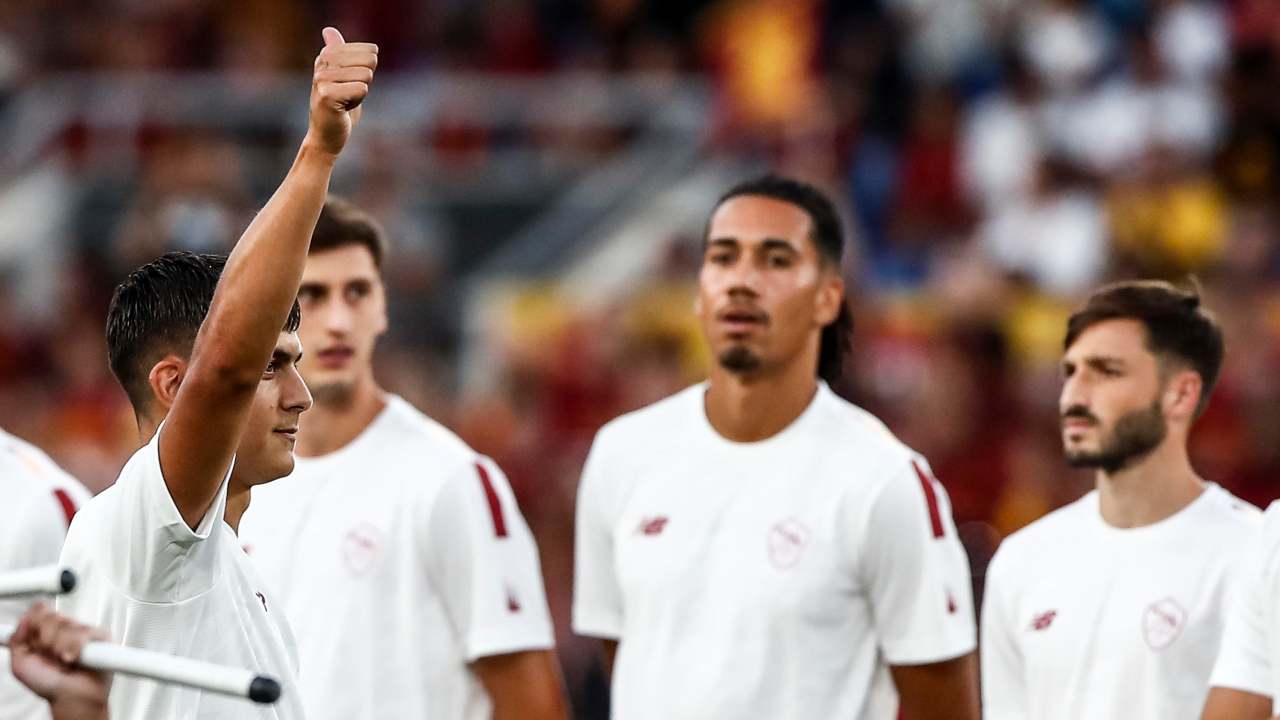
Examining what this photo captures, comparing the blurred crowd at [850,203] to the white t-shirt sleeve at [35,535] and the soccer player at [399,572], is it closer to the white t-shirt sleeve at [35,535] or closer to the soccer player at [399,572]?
the soccer player at [399,572]

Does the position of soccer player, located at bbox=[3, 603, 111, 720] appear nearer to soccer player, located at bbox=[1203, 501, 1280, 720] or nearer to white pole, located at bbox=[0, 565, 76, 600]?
white pole, located at bbox=[0, 565, 76, 600]

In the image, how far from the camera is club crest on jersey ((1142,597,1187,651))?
578 centimetres

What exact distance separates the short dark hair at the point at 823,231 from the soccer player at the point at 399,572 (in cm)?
113

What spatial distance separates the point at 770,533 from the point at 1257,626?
148 cm

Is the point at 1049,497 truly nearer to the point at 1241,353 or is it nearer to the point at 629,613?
the point at 1241,353

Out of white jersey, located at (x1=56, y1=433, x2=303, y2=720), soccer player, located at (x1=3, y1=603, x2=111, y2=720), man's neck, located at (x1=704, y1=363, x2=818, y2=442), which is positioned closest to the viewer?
soccer player, located at (x1=3, y1=603, x2=111, y2=720)

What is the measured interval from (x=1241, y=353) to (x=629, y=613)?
5.30 meters

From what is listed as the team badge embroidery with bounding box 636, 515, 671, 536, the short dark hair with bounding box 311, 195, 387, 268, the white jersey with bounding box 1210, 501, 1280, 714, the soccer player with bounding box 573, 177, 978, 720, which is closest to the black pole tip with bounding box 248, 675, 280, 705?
the white jersey with bounding box 1210, 501, 1280, 714

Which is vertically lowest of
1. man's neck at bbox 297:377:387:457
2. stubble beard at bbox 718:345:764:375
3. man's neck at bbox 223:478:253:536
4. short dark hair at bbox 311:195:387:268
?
man's neck at bbox 223:478:253:536

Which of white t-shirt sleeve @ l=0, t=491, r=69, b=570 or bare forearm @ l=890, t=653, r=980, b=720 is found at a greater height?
white t-shirt sleeve @ l=0, t=491, r=69, b=570

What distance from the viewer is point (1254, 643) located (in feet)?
16.5

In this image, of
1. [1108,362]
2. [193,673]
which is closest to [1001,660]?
[1108,362]

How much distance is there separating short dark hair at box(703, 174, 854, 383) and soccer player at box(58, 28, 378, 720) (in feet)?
8.65

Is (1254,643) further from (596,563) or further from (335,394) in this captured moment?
(335,394)
